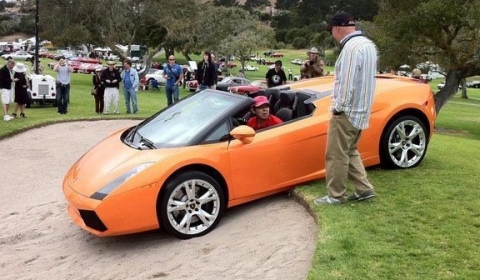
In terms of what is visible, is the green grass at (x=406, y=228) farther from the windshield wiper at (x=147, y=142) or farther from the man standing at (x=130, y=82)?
the man standing at (x=130, y=82)

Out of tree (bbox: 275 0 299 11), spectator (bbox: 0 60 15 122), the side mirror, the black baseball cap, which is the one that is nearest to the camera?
the black baseball cap

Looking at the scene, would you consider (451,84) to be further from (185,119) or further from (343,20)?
(185,119)

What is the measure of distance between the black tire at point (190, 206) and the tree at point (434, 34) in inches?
768

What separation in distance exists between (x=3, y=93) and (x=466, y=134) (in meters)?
19.2

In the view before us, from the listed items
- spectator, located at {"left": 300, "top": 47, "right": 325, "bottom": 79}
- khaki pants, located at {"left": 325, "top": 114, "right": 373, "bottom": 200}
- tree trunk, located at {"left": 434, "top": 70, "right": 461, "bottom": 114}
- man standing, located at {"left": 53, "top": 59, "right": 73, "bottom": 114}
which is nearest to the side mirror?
khaki pants, located at {"left": 325, "top": 114, "right": 373, "bottom": 200}

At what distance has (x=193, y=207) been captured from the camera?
17.7ft

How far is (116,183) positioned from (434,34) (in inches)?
872

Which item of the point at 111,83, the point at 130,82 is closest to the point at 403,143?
the point at 130,82

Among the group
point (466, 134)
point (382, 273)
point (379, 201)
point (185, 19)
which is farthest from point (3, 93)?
point (185, 19)

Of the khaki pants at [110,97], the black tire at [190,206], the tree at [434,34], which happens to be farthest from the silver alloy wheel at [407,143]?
the tree at [434,34]

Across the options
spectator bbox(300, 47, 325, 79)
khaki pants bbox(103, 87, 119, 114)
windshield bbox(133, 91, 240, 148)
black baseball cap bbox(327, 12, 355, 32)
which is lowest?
khaki pants bbox(103, 87, 119, 114)

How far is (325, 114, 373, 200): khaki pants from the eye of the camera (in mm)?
5414

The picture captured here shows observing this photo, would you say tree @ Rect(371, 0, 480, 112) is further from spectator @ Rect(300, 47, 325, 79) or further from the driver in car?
the driver in car

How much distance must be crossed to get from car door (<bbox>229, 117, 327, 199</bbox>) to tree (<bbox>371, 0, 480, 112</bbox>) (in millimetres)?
18185
